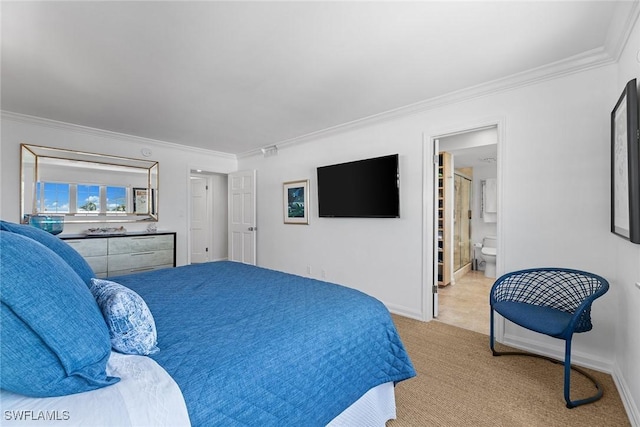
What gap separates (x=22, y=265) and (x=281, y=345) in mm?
868

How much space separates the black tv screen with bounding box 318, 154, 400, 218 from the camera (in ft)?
11.1

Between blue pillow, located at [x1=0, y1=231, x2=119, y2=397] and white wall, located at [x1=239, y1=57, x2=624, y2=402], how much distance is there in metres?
2.99

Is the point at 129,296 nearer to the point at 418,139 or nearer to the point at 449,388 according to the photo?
the point at 449,388

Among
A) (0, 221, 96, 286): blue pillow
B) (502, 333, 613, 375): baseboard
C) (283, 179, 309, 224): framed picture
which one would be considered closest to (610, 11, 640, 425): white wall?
(502, 333, 613, 375): baseboard

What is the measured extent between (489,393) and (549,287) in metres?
1.09

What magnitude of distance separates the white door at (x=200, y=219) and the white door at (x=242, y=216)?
140 cm

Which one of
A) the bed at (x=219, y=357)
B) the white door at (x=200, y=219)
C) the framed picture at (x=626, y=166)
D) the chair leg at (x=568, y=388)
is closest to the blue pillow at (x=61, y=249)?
the bed at (x=219, y=357)

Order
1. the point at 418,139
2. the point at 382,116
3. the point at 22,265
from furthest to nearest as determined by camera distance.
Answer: the point at 382,116, the point at 418,139, the point at 22,265

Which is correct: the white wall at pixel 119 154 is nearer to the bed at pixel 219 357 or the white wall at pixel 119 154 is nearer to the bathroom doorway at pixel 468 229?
the bed at pixel 219 357

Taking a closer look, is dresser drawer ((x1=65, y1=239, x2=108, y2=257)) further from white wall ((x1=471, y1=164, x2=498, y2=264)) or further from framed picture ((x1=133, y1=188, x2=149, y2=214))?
white wall ((x1=471, y1=164, x2=498, y2=264))

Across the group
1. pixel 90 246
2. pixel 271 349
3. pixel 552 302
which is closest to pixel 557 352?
pixel 552 302

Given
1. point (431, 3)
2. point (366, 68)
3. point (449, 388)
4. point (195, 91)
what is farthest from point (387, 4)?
point (449, 388)

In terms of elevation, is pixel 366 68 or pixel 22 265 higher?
pixel 366 68

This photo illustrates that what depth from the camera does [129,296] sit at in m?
1.14
